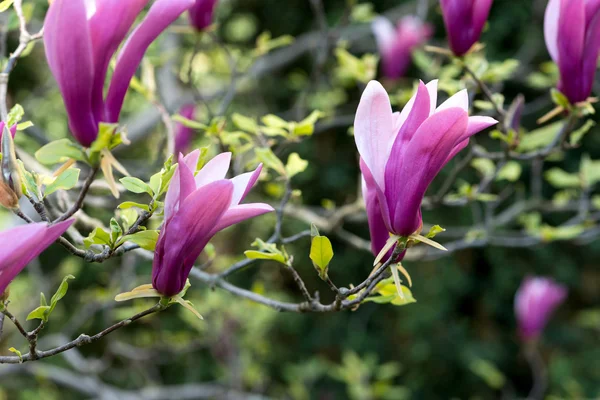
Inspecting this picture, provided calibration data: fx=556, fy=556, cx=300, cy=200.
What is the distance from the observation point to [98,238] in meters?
0.51

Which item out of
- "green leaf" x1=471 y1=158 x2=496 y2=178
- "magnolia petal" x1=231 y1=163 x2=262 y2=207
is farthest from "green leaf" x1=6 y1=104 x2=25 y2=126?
"green leaf" x1=471 y1=158 x2=496 y2=178

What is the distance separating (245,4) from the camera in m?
3.49

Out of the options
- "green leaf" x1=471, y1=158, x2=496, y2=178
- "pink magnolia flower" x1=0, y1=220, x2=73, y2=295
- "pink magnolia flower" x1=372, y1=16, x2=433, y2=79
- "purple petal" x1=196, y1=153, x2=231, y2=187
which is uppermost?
"pink magnolia flower" x1=0, y1=220, x2=73, y2=295

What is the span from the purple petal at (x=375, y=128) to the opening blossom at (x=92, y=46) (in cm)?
18

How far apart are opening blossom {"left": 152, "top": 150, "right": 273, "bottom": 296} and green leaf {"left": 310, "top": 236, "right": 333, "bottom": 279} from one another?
0.08 m

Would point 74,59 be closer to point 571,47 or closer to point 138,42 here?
point 138,42

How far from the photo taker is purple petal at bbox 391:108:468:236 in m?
0.44

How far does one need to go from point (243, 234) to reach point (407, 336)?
1185 mm

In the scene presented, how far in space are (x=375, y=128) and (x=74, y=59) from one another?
25cm

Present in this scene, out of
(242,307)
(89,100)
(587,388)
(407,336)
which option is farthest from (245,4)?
(89,100)

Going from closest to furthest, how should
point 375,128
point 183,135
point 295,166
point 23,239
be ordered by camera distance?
point 23,239
point 375,128
point 295,166
point 183,135

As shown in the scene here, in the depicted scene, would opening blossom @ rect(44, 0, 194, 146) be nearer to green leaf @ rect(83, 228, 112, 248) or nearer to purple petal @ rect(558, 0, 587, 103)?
green leaf @ rect(83, 228, 112, 248)

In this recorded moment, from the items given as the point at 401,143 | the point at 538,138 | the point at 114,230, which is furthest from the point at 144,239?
the point at 538,138

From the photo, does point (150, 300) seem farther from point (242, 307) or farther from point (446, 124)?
point (446, 124)
